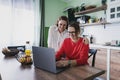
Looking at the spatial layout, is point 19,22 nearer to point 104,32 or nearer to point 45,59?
point 104,32

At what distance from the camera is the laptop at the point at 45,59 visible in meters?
0.97

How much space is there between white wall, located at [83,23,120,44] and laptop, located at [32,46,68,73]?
8.58ft

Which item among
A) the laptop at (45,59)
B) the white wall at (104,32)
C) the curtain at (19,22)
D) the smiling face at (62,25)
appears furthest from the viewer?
the curtain at (19,22)

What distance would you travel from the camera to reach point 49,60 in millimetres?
993

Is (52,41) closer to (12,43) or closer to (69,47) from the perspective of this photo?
(69,47)

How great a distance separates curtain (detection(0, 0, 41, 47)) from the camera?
11.3ft

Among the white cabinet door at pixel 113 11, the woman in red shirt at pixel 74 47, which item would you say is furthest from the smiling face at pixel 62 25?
the white cabinet door at pixel 113 11

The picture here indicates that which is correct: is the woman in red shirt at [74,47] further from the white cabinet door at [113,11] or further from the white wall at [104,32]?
the white wall at [104,32]

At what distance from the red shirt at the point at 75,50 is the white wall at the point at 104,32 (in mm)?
2095

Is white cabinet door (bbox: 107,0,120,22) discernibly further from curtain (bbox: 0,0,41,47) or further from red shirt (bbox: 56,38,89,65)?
curtain (bbox: 0,0,41,47)

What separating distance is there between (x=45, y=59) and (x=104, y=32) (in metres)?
2.84

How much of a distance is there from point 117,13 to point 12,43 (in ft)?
9.19

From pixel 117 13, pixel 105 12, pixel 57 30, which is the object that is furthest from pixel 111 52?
pixel 57 30

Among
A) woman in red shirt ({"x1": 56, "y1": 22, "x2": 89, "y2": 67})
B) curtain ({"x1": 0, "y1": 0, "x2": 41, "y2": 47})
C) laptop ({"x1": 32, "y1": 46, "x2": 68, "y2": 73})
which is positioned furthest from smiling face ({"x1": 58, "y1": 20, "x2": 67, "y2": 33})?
curtain ({"x1": 0, "y1": 0, "x2": 41, "y2": 47})
